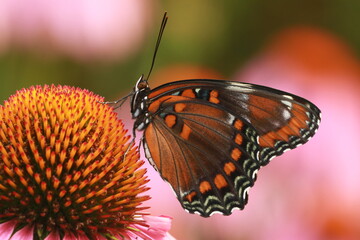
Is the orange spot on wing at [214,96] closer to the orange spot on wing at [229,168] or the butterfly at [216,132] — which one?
the butterfly at [216,132]

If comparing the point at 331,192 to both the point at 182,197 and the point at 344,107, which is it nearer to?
the point at 344,107

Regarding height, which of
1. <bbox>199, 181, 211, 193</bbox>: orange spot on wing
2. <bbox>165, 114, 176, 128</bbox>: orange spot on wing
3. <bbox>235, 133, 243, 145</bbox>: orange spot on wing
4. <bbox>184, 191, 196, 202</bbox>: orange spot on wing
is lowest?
<bbox>184, 191, 196, 202</bbox>: orange spot on wing

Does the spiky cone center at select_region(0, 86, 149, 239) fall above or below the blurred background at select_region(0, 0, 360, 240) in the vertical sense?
below

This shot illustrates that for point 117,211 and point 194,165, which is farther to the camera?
point 194,165

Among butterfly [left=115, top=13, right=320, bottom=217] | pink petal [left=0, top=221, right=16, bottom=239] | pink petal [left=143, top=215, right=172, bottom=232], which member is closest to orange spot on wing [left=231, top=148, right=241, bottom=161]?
butterfly [left=115, top=13, right=320, bottom=217]

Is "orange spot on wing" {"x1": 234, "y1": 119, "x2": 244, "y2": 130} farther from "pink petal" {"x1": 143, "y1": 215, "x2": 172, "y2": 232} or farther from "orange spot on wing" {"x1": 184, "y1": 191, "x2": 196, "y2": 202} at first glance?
"pink petal" {"x1": 143, "y1": 215, "x2": 172, "y2": 232}

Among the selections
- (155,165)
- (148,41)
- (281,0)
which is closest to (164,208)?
(155,165)

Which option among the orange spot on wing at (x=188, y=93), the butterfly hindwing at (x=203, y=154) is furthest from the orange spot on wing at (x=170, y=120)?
the orange spot on wing at (x=188, y=93)
